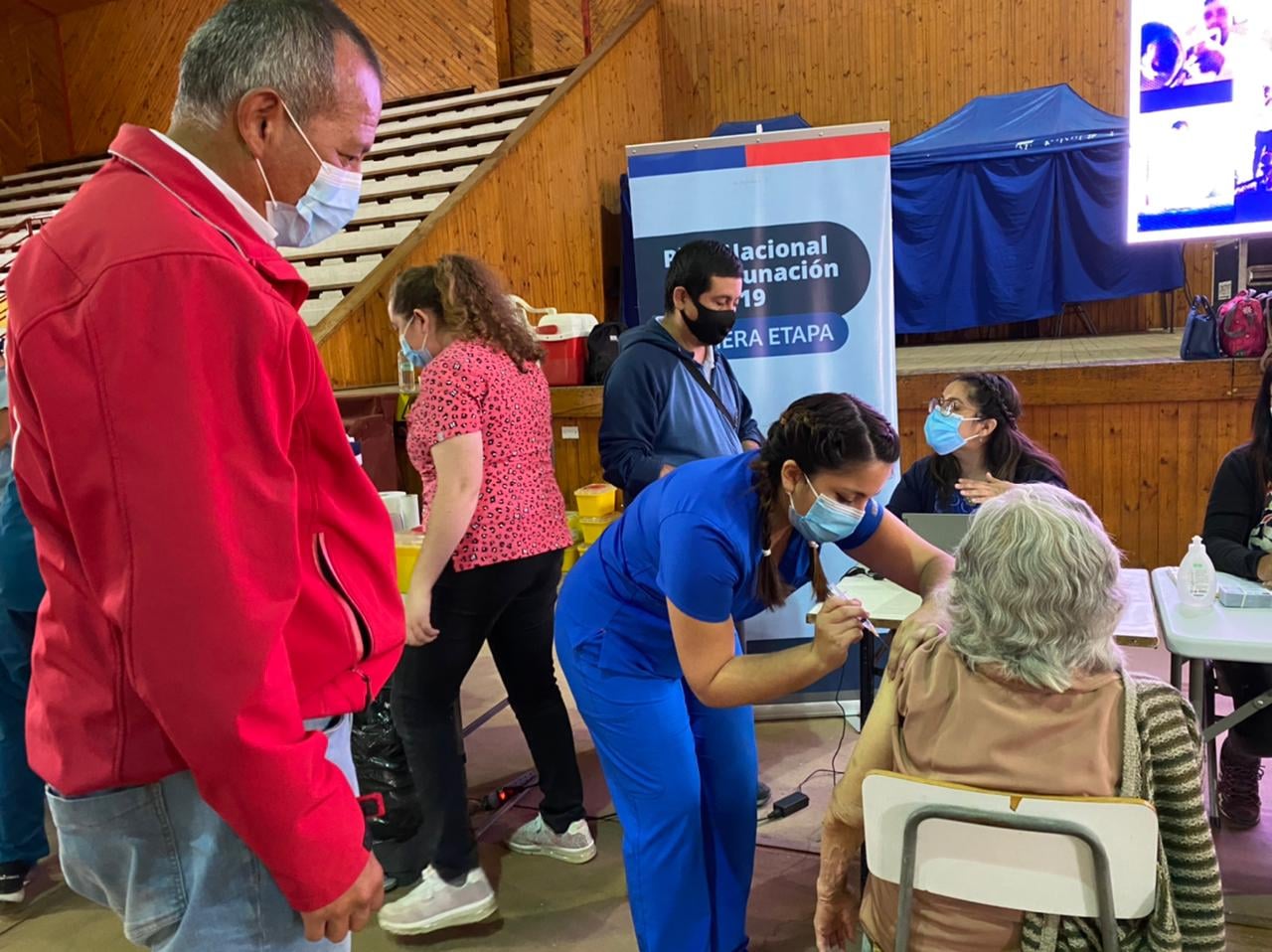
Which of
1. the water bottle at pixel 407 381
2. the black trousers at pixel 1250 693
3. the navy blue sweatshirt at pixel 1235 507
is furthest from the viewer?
the water bottle at pixel 407 381

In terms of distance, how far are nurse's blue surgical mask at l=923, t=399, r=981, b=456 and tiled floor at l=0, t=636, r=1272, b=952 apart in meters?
1.08

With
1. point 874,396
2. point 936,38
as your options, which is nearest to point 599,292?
point 936,38

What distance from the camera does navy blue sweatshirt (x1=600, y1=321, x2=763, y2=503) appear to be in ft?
8.04

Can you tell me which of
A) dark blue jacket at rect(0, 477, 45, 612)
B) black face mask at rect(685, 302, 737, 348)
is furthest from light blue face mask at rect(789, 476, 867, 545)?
dark blue jacket at rect(0, 477, 45, 612)

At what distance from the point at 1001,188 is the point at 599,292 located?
3.30 m

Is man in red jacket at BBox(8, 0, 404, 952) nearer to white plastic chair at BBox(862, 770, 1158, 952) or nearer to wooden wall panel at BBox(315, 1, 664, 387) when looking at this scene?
white plastic chair at BBox(862, 770, 1158, 952)

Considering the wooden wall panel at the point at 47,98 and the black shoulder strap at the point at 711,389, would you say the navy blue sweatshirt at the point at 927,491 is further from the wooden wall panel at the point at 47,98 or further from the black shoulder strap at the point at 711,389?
the wooden wall panel at the point at 47,98

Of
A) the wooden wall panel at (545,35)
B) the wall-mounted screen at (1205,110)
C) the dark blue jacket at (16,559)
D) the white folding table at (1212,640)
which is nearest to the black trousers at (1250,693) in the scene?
the white folding table at (1212,640)

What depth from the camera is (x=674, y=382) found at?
8.11 ft

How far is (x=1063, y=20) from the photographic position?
7945 mm

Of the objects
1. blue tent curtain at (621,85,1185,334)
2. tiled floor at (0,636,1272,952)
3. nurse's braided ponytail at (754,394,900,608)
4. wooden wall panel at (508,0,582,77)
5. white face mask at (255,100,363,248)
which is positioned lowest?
tiled floor at (0,636,1272,952)

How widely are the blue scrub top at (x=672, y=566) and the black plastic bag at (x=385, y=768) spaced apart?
0.76 meters

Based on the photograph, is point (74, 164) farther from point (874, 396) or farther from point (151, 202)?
point (151, 202)

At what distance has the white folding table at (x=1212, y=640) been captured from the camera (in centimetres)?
172
